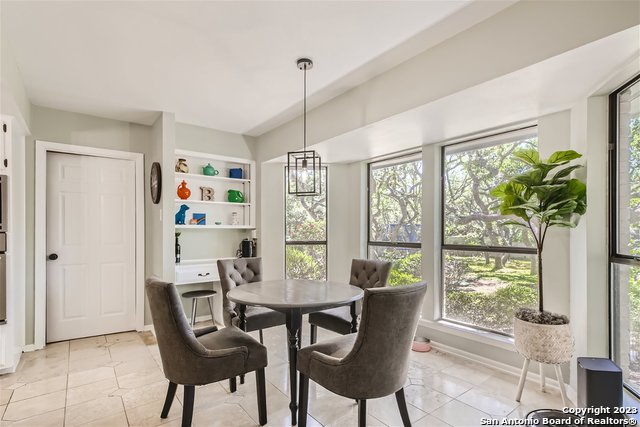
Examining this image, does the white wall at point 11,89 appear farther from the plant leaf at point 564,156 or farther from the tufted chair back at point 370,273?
the plant leaf at point 564,156

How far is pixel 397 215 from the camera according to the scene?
4207 mm

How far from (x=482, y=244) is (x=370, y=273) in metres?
1.15

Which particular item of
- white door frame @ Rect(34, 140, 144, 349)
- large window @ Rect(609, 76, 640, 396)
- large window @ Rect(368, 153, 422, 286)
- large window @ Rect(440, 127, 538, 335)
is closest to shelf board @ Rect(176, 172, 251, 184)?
white door frame @ Rect(34, 140, 144, 349)

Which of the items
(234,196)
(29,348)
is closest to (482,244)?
(234,196)

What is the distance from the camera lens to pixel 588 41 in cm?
168

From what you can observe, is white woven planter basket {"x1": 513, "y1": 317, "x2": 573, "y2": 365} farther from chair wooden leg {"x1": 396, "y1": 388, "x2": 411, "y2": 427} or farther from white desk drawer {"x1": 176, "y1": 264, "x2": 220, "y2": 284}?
white desk drawer {"x1": 176, "y1": 264, "x2": 220, "y2": 284}

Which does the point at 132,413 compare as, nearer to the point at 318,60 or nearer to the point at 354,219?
the point at 318,60

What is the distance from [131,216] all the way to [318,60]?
3034 millimetres

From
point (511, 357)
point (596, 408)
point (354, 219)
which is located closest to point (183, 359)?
point (596, 408)

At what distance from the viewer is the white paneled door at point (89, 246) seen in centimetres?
375

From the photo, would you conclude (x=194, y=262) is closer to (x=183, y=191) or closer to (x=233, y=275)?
(x=183, y=191)

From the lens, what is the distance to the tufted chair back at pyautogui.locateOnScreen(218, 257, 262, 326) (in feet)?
9.83

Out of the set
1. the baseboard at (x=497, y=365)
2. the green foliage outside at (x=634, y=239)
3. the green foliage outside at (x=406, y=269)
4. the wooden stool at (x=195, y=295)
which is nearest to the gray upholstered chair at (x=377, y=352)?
the green foliage outside at (x=634, y=239)

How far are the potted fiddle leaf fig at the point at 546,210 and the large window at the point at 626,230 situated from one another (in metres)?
0.19
